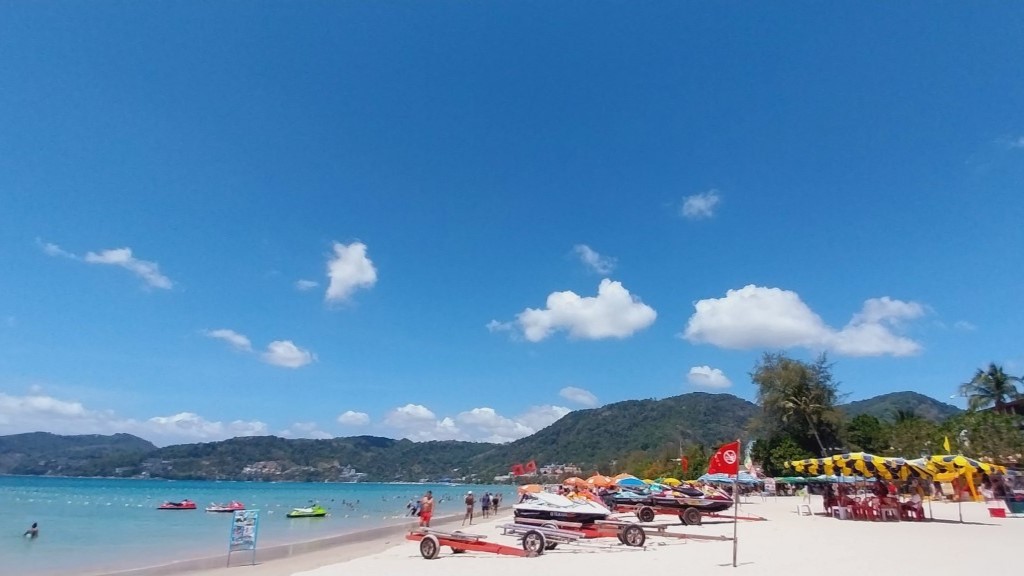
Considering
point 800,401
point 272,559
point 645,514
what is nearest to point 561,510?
point 645,514

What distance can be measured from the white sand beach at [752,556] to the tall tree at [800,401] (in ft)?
106

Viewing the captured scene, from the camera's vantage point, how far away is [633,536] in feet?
48.5

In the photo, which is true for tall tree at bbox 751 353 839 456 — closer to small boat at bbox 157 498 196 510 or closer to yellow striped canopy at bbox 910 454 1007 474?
yellow striped canopy at bbox 910 454 1007 474

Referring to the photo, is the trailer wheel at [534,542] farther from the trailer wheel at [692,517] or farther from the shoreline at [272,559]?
the trailer wheel at [692,517]

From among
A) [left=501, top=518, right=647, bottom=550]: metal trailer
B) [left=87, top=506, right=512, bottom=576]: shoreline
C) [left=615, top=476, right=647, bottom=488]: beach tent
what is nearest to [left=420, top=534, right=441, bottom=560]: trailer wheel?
[left=501, top=518, right=647, bottom=550]: metal trailer

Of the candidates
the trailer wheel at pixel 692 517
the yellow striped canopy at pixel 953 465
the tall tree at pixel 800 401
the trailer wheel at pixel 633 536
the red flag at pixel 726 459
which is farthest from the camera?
the tall tree at pixel 800 401

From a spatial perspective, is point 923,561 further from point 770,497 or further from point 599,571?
point 770,497

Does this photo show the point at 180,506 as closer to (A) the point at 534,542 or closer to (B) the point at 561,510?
(B) the point at 561,510

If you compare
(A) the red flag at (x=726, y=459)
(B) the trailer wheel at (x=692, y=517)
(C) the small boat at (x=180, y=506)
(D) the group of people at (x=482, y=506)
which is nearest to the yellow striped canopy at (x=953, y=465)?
(B) the trailer wheel at (x=692, y=517)

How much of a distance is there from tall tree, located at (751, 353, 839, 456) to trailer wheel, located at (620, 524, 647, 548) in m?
40.7

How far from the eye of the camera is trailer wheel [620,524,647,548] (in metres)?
14.7

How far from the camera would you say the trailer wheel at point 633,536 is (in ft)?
48.2

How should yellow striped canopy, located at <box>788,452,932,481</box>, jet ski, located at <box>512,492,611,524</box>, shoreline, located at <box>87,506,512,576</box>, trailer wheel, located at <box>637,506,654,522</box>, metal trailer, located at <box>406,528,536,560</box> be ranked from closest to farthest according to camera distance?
metal trailer, located at <box>406,528,536,560</box> < shoreline, located at <box>87,506,512,576</box> < jet ski, located at <box>512,492,611,524</box> < yellow striped canopy, located at <box>788,452,932,481</box> < trailer wheel, located at <box>637,506,654,522</box>

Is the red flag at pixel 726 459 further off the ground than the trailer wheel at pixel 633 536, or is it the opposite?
the red flag at pixel 726 459
